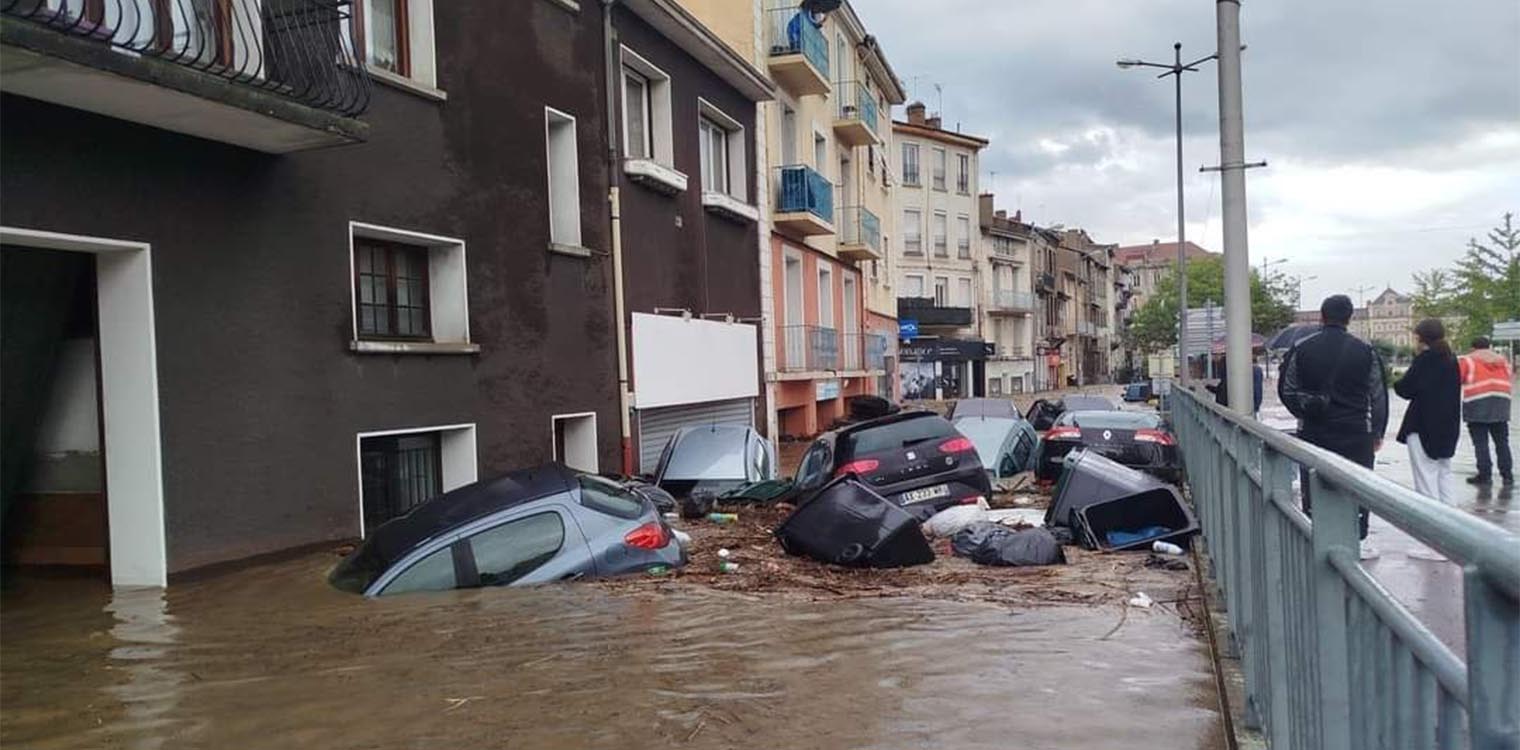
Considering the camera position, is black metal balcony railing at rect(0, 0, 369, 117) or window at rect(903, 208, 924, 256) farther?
window at rect(903, 208, 924, 256)

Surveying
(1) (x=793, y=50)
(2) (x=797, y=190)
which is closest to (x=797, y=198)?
(2) (x=797, y=190)

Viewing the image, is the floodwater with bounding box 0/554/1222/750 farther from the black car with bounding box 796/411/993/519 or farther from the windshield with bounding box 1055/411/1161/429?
the windshield with bounding box 1055/411/1161/429

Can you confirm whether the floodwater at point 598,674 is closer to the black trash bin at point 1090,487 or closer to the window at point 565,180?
the black trash bin at point 1090,487

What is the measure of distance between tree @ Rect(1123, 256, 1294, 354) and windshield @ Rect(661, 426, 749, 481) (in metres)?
63.8

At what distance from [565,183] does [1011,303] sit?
55.9 meters

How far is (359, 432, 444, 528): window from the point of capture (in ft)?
36.7

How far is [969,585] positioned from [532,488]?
317cm

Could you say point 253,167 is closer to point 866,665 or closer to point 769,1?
point 866,665

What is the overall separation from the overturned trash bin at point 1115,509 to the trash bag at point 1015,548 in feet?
1.91

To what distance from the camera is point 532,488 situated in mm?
7941

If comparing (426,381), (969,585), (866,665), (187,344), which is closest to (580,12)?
(426,381)

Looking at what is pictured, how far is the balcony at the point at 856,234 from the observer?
91.9 feet

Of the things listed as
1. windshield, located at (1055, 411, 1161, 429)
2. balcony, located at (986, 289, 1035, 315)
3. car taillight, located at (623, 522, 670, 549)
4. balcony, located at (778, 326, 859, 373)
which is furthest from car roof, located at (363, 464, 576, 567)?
balcony, located at (986, 289, 1035, 315)

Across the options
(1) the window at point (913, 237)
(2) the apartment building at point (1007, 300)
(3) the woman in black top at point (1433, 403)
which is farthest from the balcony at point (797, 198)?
(2) the apartment building at point (1007, 300)
